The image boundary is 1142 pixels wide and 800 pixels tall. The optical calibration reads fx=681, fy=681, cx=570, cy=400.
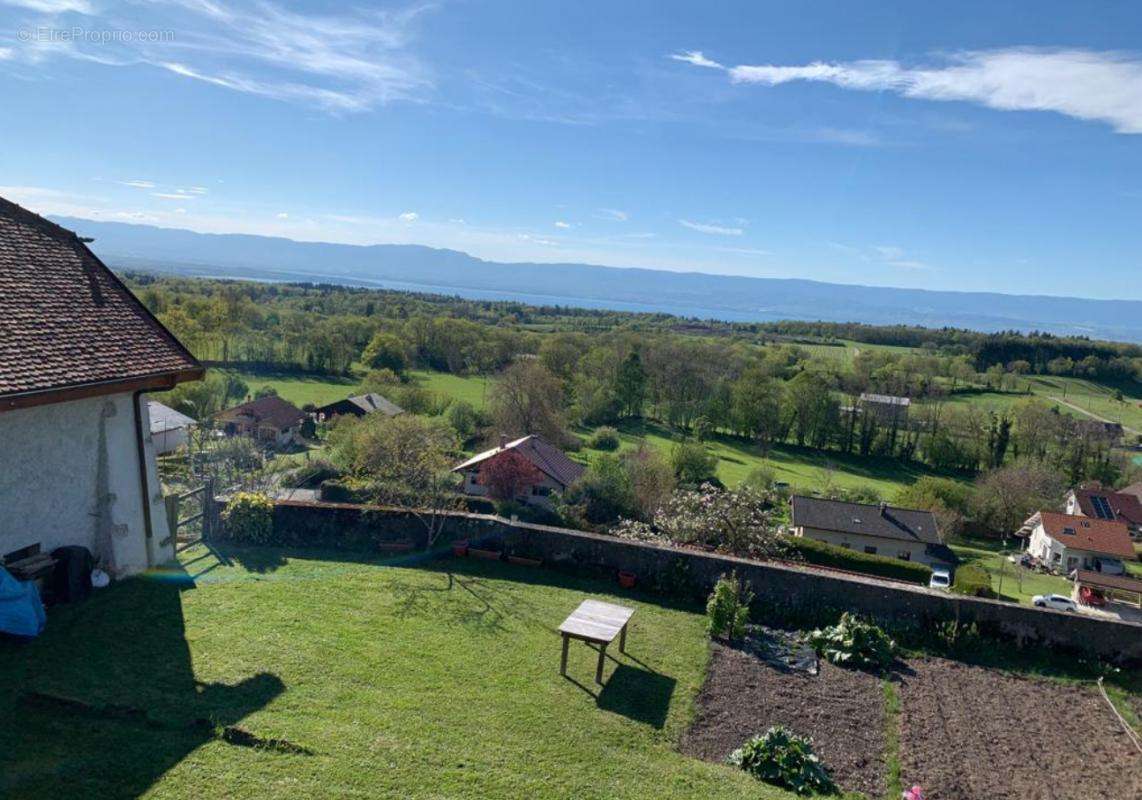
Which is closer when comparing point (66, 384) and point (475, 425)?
point (66, 384)

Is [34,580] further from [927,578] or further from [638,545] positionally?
[927,578]

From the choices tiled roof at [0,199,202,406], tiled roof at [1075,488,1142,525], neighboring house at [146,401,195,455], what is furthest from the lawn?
tiled roof at [0,199,202,406]

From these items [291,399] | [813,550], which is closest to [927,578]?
[813,550]

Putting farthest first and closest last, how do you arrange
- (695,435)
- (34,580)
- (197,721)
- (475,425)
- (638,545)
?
(695,435) → (475,425) → (638,545) → (34,580) → (197,721)

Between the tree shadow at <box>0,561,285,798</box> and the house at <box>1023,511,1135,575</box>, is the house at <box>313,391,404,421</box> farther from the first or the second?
the house at <box>1023,511,1135,575</box>

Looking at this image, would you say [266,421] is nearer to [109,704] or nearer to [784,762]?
[109,704]
